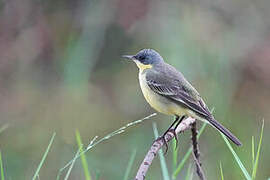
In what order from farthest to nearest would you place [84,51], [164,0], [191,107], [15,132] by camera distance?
1. [15,132]
2. [164,0]
3. [84,51]
4. [191,107]

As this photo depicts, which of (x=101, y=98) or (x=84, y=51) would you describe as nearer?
(x=84, y=51)

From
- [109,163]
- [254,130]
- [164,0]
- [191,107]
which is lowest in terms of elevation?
[109,163]

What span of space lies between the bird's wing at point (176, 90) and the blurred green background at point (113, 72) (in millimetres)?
1155

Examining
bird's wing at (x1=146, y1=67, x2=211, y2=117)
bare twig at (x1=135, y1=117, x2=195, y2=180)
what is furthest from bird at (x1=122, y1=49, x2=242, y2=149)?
bare twig at (x1=135, y1=117, x2=195, y2=180)

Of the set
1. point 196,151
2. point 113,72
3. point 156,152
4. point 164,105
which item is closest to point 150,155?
point 156,152

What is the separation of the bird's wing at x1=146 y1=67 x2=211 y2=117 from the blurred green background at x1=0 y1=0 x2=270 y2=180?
1.16 meters

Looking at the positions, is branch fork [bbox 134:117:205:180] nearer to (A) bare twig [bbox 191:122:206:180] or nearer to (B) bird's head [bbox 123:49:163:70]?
(A) bare twig [bbox 191:122:206:180]

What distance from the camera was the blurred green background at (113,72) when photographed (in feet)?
20.3

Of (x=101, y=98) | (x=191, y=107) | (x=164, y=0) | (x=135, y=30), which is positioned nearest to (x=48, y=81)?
(x=101, y=98)

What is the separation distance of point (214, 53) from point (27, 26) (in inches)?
83.1

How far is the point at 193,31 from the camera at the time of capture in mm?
6238

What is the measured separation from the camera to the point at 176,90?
4680 millimetres

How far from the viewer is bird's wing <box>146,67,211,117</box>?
4.50 meters

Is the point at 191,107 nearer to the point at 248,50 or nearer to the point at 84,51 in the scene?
the point at 84,51
